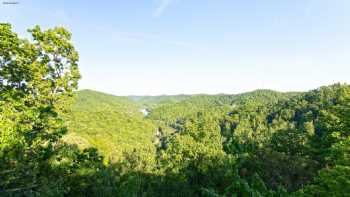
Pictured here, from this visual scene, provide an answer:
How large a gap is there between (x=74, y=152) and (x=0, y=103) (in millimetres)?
5197

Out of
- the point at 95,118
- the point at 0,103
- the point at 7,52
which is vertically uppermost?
the point at 7,52

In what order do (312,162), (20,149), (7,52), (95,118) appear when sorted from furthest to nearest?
(95,118) < (312,162) < (7,52) < (20,149)

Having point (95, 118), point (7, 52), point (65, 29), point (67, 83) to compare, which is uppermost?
point (65, 29)

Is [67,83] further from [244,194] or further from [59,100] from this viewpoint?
[244,194]

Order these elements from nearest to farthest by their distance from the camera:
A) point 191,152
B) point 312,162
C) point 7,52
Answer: point 7,52 < point 312,162 < point 191,152

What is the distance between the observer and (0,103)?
1199 cm

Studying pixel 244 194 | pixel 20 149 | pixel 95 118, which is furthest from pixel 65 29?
pixel 95 118

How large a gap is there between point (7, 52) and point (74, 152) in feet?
19.9

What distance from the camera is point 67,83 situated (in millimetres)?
16172

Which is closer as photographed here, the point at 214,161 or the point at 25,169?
the point at 25,169

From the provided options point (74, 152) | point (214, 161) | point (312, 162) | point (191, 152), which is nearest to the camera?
point (74, 152)

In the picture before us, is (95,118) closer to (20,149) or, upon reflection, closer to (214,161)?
(214,161)

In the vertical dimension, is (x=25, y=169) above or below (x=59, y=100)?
below

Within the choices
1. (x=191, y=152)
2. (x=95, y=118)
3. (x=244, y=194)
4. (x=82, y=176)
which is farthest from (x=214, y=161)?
(x=95, y=118)
